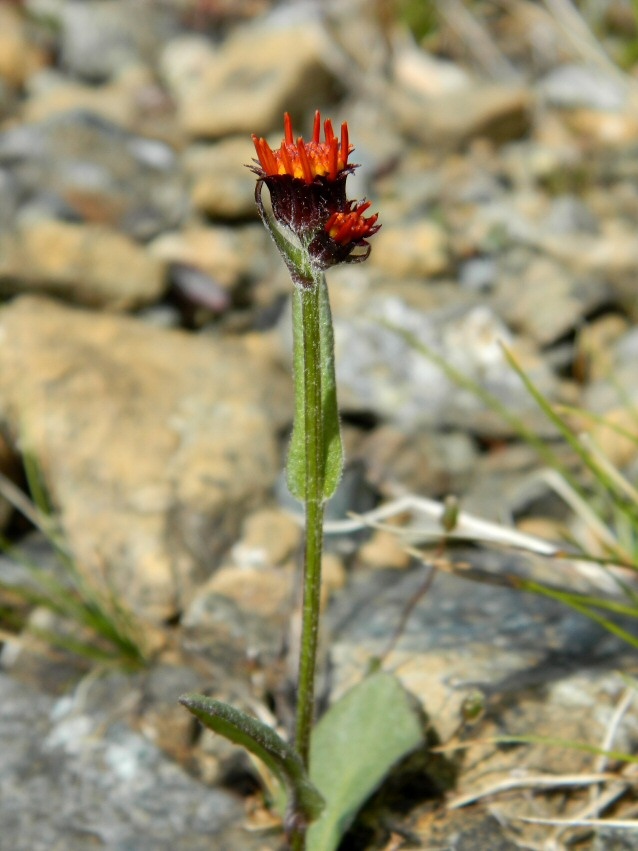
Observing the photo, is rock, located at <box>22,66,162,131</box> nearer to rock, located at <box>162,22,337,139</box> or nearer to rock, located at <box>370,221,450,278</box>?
rock, located at <box>162,22,337,139</box>

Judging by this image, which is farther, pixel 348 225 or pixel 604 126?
pixel 604 126

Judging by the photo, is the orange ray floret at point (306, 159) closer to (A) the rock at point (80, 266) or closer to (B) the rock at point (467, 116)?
(A) the rock at point (80, 266)

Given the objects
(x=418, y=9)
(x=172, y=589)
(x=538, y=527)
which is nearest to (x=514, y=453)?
(x=538, y=527)

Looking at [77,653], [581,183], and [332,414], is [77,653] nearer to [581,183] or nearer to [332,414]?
[332,414]

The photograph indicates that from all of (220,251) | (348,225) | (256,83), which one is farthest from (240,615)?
(256,83)

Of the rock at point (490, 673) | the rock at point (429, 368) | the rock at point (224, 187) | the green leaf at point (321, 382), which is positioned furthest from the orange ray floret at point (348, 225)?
the rock at point (224, 187)

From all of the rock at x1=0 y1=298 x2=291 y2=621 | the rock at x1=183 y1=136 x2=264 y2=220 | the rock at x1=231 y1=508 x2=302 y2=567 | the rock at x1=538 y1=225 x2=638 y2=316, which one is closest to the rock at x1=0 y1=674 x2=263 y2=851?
the rock at x1=0 y1=298 x2=291 y2=621

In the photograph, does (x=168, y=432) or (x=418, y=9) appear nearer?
(x=168, y=432)

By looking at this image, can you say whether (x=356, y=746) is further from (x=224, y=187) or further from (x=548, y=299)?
(x=224, y=187)
